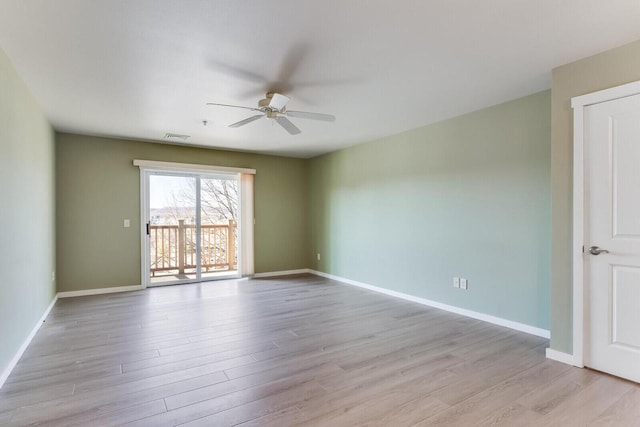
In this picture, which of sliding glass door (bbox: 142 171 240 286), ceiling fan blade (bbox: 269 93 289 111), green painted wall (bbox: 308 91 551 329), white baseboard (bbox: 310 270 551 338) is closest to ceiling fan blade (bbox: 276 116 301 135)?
ceiling fan blade (bbox: 269 93 289 111)

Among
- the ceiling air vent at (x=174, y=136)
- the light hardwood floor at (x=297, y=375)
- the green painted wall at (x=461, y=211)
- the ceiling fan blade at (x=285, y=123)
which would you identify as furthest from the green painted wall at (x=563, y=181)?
the ceiling air vent at (x=174, y=136)

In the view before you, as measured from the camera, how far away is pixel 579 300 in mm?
2607

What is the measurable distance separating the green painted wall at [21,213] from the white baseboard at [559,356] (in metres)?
4.15

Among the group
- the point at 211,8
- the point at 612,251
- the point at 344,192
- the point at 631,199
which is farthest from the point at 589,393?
the point at 344,192

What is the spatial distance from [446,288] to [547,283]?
1.19 m

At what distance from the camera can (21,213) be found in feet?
9.73

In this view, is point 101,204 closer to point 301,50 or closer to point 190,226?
point 190,226

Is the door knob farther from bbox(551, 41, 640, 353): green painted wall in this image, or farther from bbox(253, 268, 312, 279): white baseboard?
bbox(253, 268, 312, 279): white baseboard

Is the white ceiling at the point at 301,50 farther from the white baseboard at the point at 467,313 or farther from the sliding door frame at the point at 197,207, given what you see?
the white baseboard at the point at 467,313

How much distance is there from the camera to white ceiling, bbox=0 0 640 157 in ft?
6.57

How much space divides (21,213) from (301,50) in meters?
2.82

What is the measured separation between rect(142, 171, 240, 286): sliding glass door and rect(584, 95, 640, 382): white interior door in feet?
17.3

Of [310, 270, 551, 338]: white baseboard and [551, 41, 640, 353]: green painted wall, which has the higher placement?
[551, 41, 640, 353]: green painted wall

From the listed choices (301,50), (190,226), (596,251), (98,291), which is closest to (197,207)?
(190,226)
